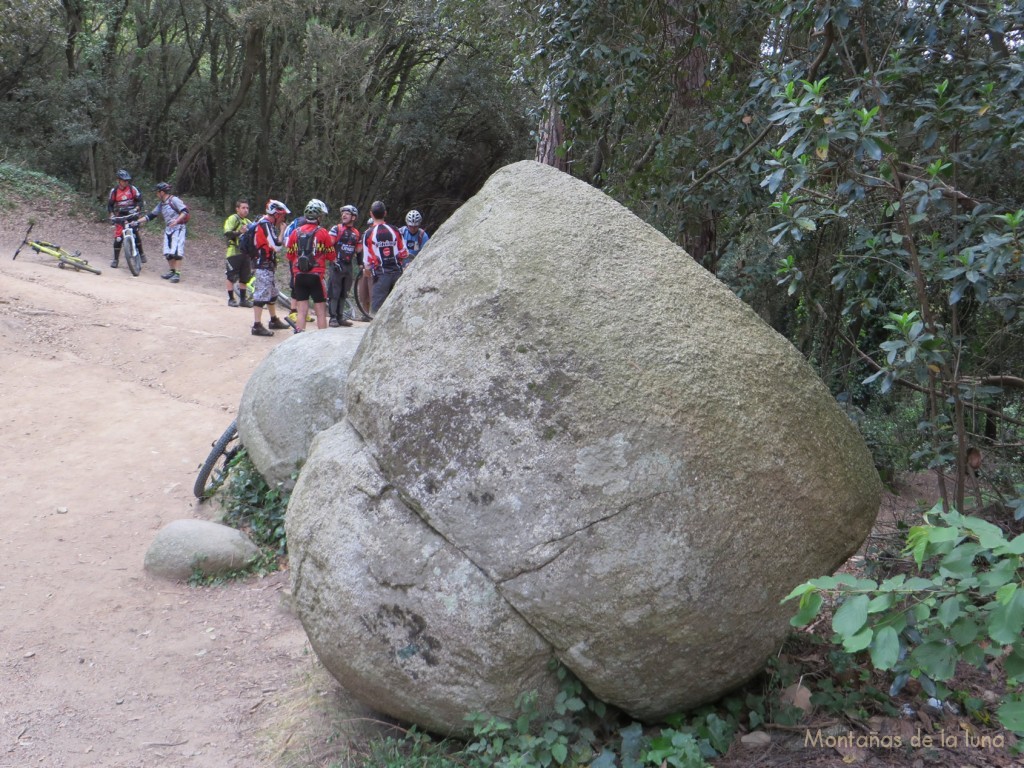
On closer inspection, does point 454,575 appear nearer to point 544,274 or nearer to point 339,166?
point 544,274

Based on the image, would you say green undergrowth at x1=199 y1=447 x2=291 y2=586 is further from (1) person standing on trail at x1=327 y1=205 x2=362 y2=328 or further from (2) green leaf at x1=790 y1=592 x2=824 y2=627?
(1) person standing on trail at x1=327 y1=205 x2=362 y2=328

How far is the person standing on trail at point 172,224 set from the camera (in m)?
15.7

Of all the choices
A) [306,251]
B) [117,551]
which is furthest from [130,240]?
[117,551]

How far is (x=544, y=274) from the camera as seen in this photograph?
11.0 feet

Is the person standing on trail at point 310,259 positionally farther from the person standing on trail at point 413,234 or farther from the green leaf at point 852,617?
the green leaf at point 852,617

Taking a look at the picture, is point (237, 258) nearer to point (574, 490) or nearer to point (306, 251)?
point (306, 251)

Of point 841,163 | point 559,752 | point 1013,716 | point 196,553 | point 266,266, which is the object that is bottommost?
point 196,553

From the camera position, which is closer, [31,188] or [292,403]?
[292,403]

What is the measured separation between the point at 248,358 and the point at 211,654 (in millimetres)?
5596

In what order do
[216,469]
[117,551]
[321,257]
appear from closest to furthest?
[117,551] < [216,469] < [321,257]

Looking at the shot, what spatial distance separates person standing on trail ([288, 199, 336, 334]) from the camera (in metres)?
10.5

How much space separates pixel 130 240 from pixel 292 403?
1125 centimetres

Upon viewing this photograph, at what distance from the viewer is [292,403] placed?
6316 mm

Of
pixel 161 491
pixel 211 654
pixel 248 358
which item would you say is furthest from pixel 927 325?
pixel 248 358
